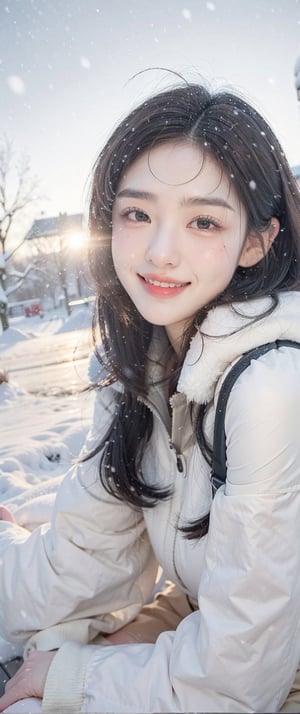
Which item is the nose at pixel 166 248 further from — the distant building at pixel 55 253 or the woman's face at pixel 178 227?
the distant building at pixel 55 253

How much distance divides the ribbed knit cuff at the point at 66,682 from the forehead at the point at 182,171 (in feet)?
3.97

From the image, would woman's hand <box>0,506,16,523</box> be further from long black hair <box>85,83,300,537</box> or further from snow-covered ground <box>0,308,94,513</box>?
long black hair <box>85,83,300,537</box>

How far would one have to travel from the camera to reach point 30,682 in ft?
4.36

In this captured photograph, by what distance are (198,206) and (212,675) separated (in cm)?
103

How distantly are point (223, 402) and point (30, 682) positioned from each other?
902mm

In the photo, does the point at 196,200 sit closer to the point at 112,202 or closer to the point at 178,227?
the point at 178,227

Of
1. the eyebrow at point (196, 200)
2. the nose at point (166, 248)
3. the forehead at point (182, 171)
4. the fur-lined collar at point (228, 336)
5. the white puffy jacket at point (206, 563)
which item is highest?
the forehead at point (182, 171)

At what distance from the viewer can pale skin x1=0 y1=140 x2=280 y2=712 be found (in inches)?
49.1

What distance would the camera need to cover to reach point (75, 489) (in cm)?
169

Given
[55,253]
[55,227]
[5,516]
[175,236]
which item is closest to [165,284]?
[175,236]

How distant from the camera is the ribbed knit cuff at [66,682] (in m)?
1.22

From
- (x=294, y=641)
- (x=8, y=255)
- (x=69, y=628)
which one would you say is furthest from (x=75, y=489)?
(x=8, y=255)

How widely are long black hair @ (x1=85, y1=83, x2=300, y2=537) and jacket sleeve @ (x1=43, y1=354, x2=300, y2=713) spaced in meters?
0.26

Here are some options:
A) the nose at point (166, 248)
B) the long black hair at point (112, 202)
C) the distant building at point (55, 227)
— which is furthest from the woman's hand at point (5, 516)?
the distant building at point (55, 227)
